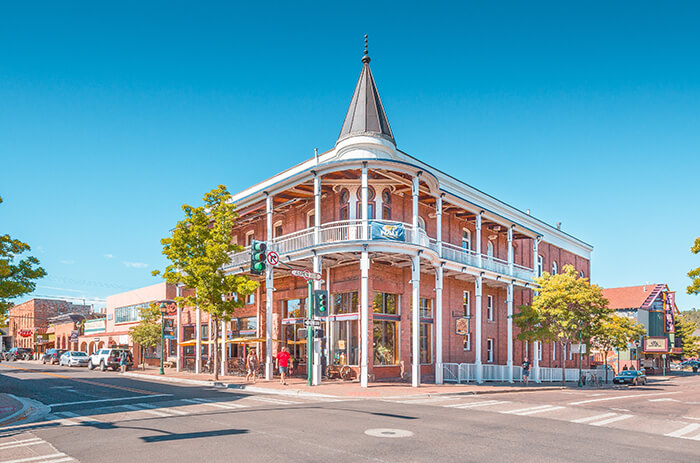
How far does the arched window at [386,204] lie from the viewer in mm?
29219

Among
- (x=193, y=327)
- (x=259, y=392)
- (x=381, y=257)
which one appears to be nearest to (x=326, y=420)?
(x=259, y=392)

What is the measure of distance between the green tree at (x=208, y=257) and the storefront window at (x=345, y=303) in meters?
4.21

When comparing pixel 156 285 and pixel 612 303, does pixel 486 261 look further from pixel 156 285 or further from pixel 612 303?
pixel 612 303

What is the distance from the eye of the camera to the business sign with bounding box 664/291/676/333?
69.6m

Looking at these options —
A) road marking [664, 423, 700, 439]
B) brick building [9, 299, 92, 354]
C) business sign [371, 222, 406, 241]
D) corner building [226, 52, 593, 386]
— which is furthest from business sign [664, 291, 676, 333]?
brick building [9, 299, 92, 354]

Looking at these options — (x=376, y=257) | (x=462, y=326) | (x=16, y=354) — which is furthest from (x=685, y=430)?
(x=16, y=354)

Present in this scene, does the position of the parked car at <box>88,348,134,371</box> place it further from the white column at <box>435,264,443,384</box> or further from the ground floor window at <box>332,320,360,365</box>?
the white column at <box>435,264,443,384</box>

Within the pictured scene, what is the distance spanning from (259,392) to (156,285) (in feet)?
105

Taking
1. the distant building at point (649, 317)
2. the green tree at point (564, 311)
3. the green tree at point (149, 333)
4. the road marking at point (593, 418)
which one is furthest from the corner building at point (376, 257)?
the distant building at point (649, 317)

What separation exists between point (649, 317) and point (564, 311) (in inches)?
1612

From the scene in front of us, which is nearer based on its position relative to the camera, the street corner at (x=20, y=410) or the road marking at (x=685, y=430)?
the road marking at (x=685, y=430)

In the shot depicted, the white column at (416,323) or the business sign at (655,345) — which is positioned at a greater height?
the white column at (416,323)

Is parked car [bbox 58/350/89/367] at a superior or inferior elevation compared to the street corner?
inferior

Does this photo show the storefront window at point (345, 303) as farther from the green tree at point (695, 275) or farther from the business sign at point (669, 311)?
the business sign at point (669, 311)
